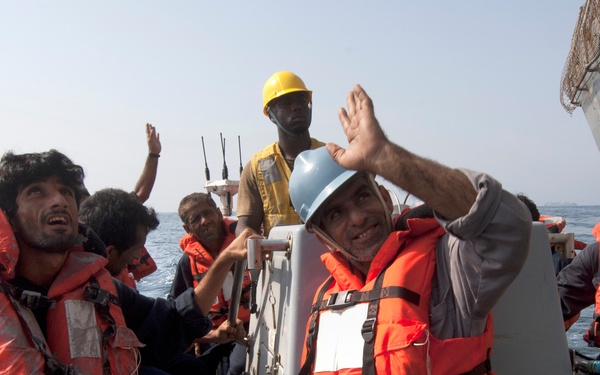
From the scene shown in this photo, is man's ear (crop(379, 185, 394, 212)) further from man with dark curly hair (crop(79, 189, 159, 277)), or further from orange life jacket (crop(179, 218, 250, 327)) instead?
Result: orange life jacket (crop(179, 218, 250, 327))

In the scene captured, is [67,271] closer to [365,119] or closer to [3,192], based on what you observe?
[3,192]

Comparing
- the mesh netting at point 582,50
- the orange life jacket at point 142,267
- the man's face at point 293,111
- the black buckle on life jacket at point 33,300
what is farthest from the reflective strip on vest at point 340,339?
the mesh netting at point 582,50

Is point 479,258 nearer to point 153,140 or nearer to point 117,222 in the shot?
point 117,222

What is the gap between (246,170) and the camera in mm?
3953

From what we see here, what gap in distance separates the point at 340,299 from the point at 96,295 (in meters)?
1.08

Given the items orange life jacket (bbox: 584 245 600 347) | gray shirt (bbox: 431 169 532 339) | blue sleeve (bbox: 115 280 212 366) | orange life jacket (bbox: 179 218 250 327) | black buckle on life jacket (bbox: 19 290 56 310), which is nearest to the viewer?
gray shirt (bbox: 431 169 532 339)

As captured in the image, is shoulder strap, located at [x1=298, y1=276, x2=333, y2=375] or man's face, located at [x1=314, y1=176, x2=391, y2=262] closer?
shoulder strap, located at [x1=298, y1=276, x2=333, y2=375]

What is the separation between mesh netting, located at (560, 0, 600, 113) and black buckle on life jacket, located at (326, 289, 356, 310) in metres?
5.83

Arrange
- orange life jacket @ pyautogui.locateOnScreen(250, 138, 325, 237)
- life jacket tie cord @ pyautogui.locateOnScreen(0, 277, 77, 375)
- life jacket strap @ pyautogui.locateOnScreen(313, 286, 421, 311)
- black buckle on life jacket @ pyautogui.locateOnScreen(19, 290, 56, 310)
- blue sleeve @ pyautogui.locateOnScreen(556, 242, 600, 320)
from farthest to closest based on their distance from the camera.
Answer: blue sleeve @ pyautogui.locateOnScreen(556, 242, 600, 320) < orange life jacket @ pyautogui.locateOnScreen(250, 138, 325, 237) < black buckle on life jacket @ pyautogui.locateOnScreen(19, 290, 56, 310) < life jacket tie cord @ pyautogui.locateOnScreen(0, 277, 77, 375) < life jacket strap @ pyautogui.locateOnScreen(313, 286, 421, 311)

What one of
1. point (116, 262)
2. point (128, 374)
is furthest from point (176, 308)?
point (116, 262)

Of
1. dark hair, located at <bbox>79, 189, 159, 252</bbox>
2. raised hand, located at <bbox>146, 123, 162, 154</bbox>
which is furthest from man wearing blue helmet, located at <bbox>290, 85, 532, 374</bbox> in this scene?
raised hand, located at <bbox>146, 123, 162, 154</bbox>

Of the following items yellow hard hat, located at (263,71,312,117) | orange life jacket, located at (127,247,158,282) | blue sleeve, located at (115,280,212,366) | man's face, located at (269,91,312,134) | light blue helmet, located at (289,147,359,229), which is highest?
yellow hard hat, located at (263,71,312,117)

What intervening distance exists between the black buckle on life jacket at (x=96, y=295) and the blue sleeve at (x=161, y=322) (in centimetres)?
28

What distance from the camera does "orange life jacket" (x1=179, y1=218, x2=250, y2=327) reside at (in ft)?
14.1
